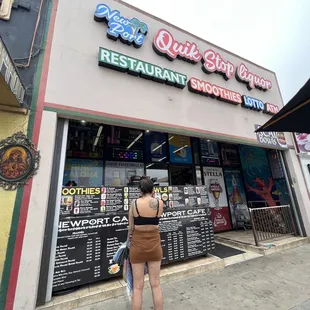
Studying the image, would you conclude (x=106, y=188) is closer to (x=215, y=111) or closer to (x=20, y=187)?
(x=20, y=187)

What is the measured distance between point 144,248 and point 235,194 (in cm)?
649

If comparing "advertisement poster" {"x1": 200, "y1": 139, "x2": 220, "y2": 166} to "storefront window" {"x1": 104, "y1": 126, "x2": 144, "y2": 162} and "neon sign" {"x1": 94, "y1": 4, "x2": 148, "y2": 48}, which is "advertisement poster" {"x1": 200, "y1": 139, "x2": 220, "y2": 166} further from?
"neon sign" {"x1": 94, "y1": 4, "x2": 148, "y2": 48}

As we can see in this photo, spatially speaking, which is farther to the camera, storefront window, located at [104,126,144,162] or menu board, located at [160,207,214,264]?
storefront window, located at [104,126,144,162]

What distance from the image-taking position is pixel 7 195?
250 cm

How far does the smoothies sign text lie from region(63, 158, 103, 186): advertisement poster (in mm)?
3635

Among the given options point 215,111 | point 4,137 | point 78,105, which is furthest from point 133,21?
point 4,137

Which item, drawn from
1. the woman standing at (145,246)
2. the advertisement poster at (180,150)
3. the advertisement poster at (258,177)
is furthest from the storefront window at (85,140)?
the advertisement poster at (258,177)

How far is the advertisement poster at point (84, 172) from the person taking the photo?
15.9 feet

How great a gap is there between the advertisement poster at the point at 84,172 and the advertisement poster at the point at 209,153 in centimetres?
407

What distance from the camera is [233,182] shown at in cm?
754

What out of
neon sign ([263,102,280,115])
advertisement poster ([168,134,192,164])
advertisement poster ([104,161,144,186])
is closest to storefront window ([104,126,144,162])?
advertisement poster ([104,161,144,186])

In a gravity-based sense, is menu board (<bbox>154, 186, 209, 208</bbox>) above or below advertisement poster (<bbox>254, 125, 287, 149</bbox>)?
below

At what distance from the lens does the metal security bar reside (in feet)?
17.4

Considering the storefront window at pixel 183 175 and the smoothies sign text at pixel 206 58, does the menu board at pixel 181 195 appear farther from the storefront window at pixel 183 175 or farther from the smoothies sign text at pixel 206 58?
the smoothies sign text at pixel 206 58
